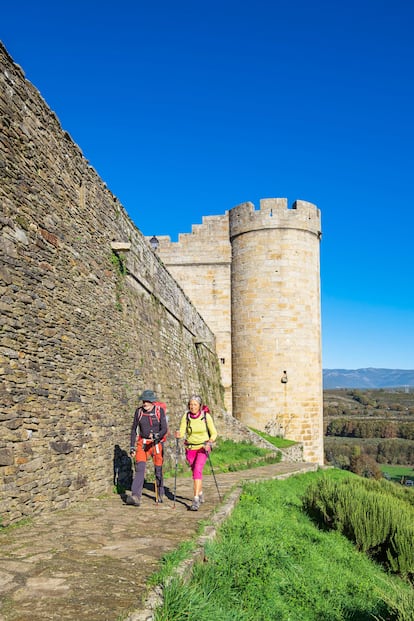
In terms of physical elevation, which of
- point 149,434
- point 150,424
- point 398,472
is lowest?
point 398,472

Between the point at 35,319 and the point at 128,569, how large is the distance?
10.8ft

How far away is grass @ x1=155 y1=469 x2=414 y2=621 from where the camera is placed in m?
3.88

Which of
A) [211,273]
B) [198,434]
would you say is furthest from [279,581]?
[211,273]

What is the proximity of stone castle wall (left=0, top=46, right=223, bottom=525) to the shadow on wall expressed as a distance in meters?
0.05

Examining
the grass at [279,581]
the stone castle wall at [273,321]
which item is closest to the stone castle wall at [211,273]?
the stone castle wall at [273,321]

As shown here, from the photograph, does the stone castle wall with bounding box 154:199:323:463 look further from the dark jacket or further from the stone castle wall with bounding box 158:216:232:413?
the dark jacket

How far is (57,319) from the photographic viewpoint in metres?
6.91

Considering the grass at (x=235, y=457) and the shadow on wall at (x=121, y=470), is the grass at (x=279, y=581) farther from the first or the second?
the grass at (x=235, y=457)

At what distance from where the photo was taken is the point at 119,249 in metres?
9.79

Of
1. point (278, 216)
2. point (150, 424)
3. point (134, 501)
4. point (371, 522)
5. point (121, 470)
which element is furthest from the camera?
point (278, 216)

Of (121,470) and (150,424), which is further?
(121,470)

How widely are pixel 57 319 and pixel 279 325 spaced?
48.3 feet

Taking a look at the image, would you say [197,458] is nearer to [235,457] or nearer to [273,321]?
[235,457]

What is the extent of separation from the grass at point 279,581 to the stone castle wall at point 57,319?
2.18 meters
